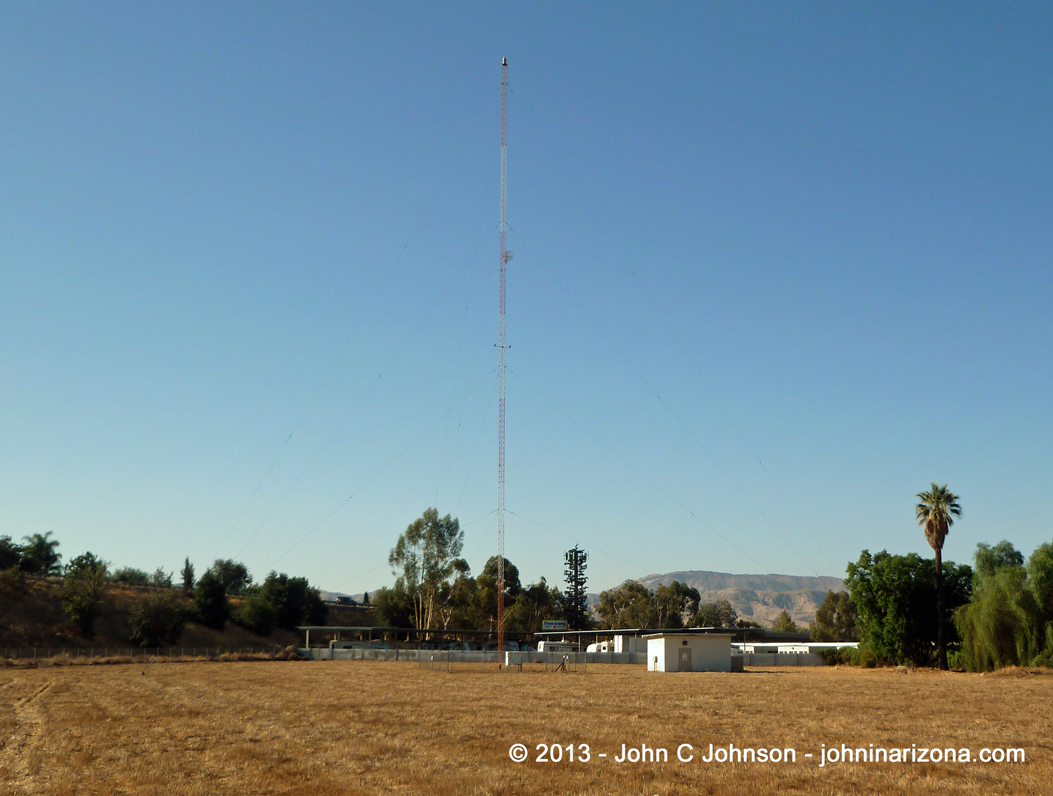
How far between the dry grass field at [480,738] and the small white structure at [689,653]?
30.7 m

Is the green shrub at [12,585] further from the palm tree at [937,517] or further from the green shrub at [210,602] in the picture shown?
the palm tree at [937,517]

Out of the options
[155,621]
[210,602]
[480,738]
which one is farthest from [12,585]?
[480,738]

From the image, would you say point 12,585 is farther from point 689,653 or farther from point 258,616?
point 689,653

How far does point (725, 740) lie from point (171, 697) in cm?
2308

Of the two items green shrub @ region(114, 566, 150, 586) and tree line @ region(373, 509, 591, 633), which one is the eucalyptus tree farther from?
green shrub @ region(114, 566, 150, 586)

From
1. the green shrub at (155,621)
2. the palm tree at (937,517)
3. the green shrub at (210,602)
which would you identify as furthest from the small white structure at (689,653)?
the green shrub at (210,602)

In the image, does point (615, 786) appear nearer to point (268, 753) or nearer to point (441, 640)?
point (268, 753)

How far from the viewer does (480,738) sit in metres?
19.9

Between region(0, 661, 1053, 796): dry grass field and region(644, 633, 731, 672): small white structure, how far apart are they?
101 feet

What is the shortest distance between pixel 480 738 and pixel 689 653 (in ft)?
173

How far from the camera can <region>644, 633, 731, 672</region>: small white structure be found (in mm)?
67438

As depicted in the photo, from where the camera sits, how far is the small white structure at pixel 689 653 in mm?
67438

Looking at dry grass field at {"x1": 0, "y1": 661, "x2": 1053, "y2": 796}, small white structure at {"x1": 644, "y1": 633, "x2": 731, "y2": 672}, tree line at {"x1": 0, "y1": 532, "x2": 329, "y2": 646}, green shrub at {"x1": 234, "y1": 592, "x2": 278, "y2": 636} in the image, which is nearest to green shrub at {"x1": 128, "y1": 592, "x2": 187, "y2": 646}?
tree line at {"x1": 0, "y1": 532, "x2": 329, "y2": 646}

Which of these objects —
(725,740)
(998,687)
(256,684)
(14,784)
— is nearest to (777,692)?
(998,687)
